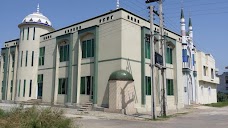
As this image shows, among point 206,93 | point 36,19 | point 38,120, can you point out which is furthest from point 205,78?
point 38,120

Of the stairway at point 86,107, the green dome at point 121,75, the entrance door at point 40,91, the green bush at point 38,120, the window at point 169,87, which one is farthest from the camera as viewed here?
the entrance door at point 40,91

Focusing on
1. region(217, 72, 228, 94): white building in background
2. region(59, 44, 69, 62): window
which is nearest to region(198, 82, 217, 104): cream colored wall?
region(59, 44, 69, 62): window

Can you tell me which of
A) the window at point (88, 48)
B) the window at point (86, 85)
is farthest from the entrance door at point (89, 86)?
the window at point (88, 48)

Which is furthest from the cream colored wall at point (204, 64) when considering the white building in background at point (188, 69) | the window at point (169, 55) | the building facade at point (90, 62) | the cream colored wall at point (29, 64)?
the cream colored wall at point (29, 64)

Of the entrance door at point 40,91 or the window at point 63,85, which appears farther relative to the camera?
the entrance door at point 40,91

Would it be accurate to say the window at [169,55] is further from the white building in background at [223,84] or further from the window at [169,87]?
the white building in background at [223,84]

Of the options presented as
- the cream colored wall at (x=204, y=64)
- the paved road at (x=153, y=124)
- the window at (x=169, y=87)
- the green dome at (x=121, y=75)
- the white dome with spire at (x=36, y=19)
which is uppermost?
the white dome with spire at (x=36, y=19)

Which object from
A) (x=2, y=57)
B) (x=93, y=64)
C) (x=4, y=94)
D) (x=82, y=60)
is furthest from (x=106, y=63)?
(x=2, y=57)

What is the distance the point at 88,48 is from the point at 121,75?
21.0 ft

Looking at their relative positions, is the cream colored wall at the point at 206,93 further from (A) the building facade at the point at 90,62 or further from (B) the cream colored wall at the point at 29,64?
(B) the cream colored wall at the point at 29,64

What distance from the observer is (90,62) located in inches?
985

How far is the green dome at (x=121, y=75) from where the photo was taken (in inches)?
822

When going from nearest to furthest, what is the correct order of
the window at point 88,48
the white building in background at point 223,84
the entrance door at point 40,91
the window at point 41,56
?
1. the window at point 88,48
2. the entrance door at point 40,91
3. the window at point 41,56
4. the white building in background at point 223,84

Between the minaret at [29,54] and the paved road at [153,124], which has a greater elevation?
the minaret at [29,54]
